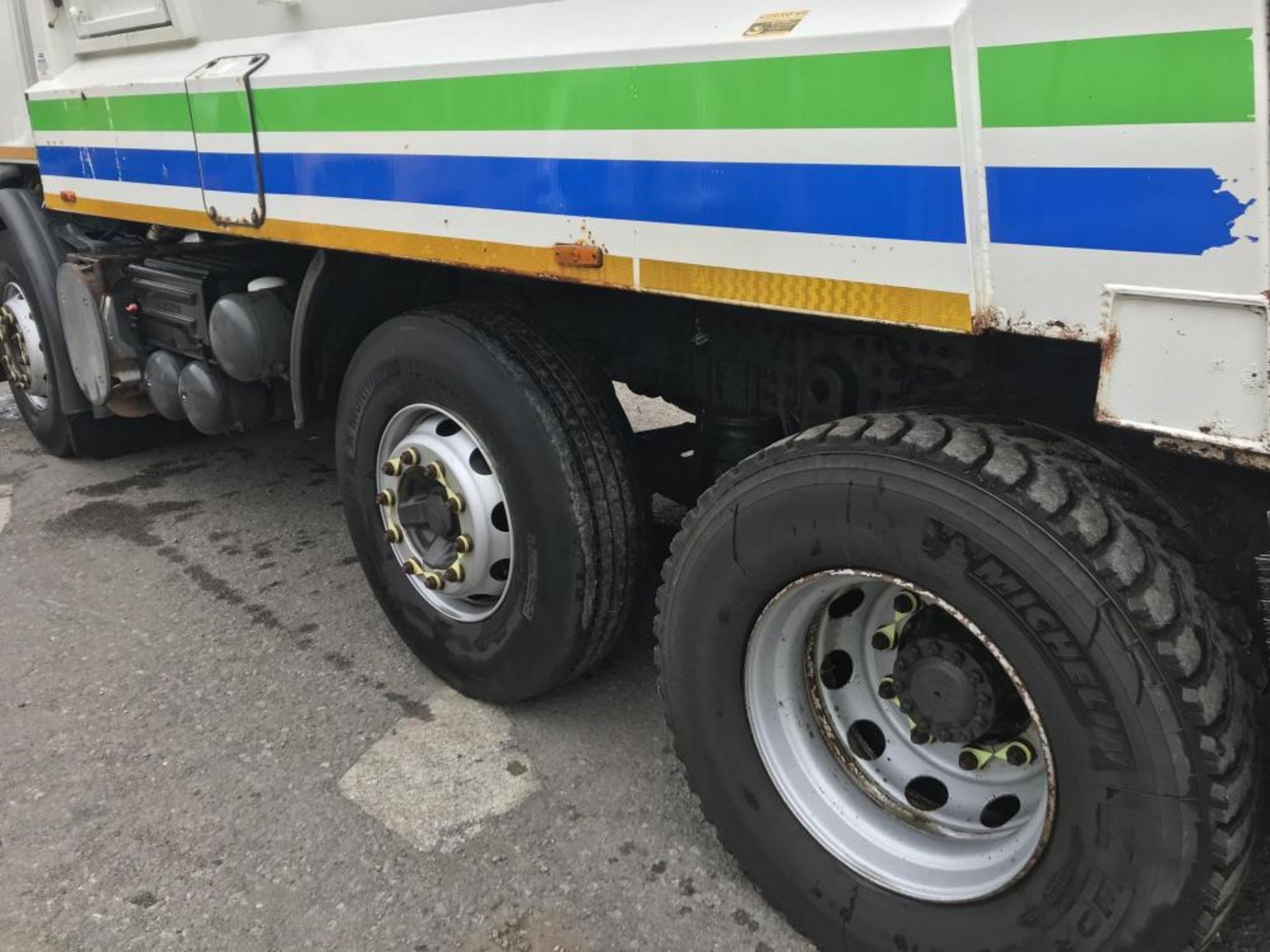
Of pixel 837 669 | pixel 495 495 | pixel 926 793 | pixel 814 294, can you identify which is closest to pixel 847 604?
pixel 837 669

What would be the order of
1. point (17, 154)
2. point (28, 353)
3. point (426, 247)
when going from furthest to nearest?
point (28, 353), point (17, 154), point (426, 247)

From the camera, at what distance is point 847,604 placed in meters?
2.21

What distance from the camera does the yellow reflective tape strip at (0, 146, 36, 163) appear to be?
4707 mm

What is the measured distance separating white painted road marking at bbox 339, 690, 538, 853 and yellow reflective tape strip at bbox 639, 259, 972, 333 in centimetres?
142

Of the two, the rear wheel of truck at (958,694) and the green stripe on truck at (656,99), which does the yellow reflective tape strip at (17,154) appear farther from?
the rear wheel of truck at (958,694)

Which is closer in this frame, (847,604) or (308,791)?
(847,604)

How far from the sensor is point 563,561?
2.66 meters

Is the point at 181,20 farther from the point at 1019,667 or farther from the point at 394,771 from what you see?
the point at 1019,667

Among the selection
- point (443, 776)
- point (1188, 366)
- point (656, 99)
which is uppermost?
point (656, 99)

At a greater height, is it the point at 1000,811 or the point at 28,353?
the point at 28,353

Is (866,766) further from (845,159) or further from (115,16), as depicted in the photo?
(115,16)

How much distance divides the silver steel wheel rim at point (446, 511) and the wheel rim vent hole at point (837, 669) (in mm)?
922

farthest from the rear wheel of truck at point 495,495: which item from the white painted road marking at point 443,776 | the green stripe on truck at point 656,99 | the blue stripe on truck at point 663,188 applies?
the green stripe on truck at point 656,99

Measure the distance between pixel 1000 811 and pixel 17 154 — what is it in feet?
16.0
